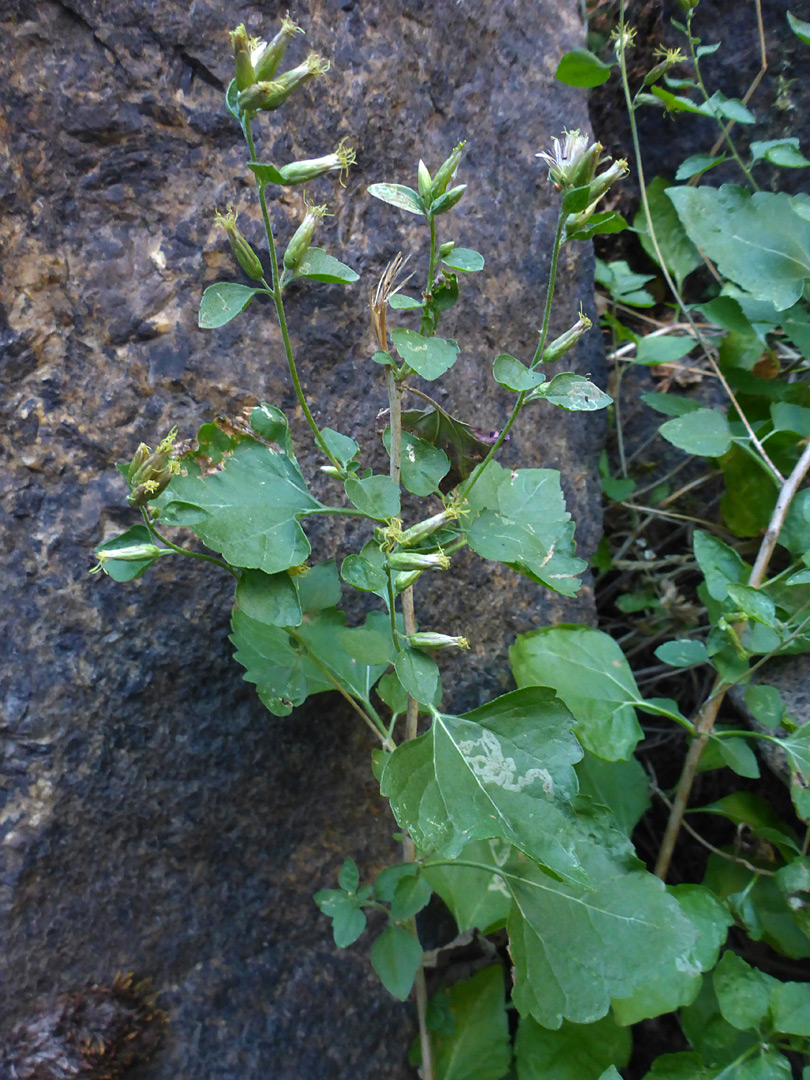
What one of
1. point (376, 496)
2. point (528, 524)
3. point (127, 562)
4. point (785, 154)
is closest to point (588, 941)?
point (528, 524)

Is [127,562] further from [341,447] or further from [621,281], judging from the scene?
[621,281]

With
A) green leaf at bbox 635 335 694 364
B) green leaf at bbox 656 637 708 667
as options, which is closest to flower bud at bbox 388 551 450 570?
green leaf at bbox 656 637 708 667

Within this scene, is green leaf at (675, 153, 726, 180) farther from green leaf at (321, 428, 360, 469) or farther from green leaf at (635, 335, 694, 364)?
green leaf at (321, 428, 360, 469)

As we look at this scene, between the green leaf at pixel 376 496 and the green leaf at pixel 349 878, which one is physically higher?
the green leaf at pixel 376 496

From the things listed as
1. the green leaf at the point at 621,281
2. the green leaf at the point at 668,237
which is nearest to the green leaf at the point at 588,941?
the green leaf at the point at 621,281

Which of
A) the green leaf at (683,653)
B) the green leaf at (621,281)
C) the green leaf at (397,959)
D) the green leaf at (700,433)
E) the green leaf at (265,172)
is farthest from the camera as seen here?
the green leaf at (621,281)

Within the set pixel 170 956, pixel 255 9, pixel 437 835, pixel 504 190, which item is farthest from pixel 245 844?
pixel 255 9

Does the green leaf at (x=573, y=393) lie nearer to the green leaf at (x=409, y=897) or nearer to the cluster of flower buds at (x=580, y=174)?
the cluster of flower buds at (x=580, y=174)

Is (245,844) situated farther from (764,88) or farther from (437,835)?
(764,88)
